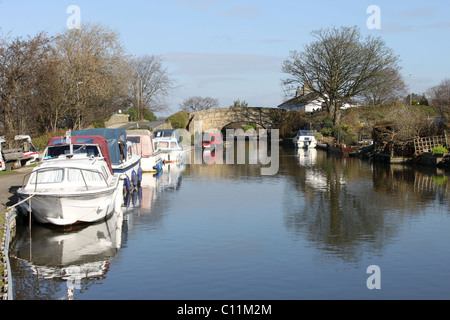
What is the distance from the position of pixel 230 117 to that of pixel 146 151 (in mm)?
54637

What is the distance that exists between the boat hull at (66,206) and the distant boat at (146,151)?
17398 mm

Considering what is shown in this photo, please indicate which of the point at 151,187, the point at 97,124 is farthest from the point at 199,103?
the point at 151,187

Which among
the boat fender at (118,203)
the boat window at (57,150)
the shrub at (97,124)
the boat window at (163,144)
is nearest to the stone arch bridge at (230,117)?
the shrub at (97,124)

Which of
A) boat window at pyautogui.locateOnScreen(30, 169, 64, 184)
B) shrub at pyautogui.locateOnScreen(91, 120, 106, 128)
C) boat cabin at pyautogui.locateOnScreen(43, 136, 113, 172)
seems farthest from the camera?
shrub at pyautogui.locateOnScreen(91, 120, 106, 128)

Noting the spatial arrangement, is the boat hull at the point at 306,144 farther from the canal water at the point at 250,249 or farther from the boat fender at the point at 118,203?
the boat fender at the point at 118,203

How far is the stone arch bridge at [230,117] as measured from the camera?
3506 inches

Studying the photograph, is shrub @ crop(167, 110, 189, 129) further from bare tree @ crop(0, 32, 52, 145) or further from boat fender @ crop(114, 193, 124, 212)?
boat fender @ crop(114, 193, 124, 212)

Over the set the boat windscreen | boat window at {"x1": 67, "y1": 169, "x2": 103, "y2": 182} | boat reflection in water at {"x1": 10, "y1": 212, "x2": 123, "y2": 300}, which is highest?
the boat windscreen

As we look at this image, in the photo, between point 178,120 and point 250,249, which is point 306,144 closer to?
point 178,120

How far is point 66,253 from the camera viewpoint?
581 inches

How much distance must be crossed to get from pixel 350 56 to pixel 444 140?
30518 millimetres

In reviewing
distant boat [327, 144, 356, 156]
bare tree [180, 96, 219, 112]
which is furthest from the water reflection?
bare tree [180, 96, 219, 112]

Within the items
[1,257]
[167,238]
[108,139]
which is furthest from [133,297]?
[108,139]

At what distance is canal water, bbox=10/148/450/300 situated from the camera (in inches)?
463
